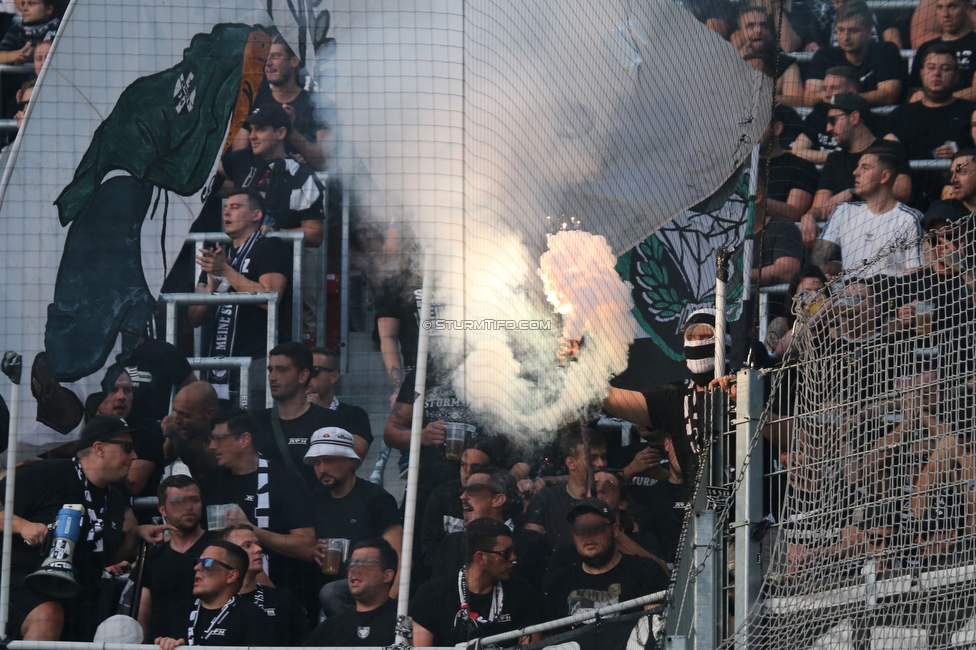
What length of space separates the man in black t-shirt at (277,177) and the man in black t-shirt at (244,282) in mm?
68

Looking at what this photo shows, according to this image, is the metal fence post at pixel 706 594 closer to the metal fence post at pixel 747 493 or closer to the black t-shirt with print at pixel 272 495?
the metal fence post at pixel 747 493

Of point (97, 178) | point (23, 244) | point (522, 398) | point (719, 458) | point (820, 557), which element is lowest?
point (820, 557)

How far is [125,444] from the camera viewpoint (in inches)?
221

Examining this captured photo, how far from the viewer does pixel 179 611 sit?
17.6 ft

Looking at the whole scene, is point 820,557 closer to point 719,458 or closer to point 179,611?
point 719,458

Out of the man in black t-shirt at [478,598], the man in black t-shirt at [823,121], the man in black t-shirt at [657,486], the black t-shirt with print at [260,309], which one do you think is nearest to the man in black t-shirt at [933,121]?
the man in black t-shirt at [823,121]

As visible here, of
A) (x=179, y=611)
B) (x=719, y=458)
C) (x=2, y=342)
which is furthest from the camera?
(x=2, y=342)

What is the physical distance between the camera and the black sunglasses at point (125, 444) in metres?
5.61

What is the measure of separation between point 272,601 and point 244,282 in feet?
5.01

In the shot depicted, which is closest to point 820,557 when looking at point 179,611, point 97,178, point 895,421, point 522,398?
point 895,421

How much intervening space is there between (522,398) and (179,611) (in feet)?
6.09

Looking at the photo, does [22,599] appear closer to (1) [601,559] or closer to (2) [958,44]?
(1) [601,559]

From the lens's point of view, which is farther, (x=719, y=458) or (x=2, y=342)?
(x=2, y=342)

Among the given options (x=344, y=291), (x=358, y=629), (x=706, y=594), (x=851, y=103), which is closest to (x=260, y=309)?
(x=344, y=291)
